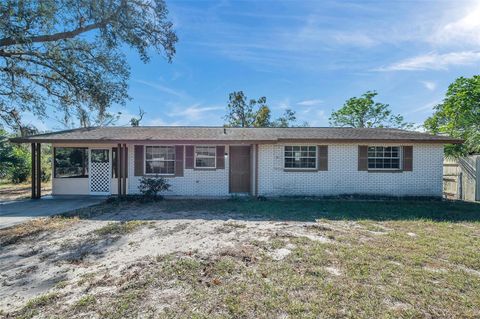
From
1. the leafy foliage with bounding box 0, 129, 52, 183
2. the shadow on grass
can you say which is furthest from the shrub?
the leafy foliage with bounding box 0, 129, 52, 183

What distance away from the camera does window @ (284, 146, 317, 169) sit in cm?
1143

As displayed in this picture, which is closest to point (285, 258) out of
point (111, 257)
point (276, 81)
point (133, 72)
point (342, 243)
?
point (342, 243)

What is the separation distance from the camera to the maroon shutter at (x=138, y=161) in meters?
11.6

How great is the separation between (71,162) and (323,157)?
11.9m

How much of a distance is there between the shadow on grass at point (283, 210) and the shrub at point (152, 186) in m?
0.56

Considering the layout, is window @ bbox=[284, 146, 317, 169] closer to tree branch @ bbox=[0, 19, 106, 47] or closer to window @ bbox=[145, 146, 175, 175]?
window @ bbox=[145, 146, 175, 175]

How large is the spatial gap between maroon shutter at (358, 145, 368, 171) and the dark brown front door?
5.03 metres

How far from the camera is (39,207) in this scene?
9.41m

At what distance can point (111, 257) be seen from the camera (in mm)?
4668

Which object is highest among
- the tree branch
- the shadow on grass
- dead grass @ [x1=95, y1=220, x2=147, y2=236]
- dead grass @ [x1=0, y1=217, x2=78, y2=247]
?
the tree branch

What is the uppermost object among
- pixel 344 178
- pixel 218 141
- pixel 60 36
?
pixel 60 36

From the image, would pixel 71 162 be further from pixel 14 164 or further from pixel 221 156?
pixel 14 164

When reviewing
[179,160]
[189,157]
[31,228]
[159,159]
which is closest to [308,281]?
[31,228]

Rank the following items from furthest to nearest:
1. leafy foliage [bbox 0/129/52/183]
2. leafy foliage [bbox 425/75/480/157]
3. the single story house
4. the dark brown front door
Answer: leafy foliage [bbox 0/129/52/183] → leafy foliage [bbox 425/75/480/157] → the dark brown front door → the single story house
